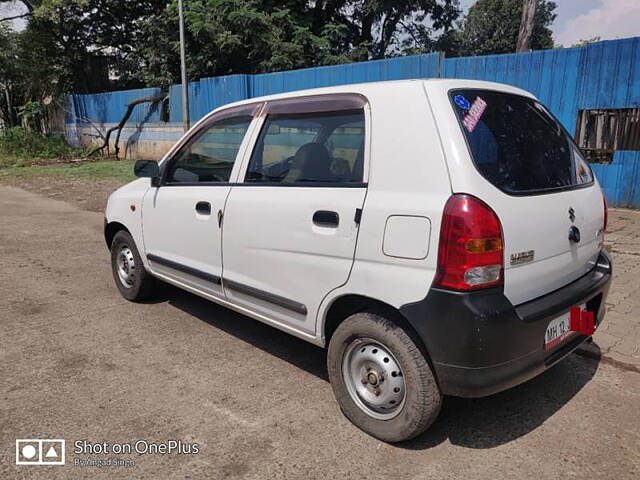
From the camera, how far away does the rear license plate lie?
248 cm

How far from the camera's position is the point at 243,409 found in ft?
9.50

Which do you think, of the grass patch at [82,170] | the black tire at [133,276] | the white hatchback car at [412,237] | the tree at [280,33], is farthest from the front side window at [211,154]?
the tree at [280,33]

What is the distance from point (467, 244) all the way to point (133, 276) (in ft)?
10.6

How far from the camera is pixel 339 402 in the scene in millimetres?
2771

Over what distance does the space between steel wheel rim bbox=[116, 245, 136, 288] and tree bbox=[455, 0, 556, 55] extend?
37.7 metres

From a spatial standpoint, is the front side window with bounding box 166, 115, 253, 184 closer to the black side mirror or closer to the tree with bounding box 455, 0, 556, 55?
the black side mirror

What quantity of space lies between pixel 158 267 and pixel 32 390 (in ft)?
4.24

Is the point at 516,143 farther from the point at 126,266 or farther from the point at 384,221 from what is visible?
the point at 126,266

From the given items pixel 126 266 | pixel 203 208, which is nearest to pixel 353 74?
pixel 126 266

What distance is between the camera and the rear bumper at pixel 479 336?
Result: 2199 millimetres

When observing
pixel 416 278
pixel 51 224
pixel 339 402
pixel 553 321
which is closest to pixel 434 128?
pixel 416 278

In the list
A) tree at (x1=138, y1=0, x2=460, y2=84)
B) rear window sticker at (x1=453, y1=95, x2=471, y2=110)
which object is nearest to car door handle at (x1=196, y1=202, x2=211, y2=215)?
rear window sticker at (x1=453, y1=95, x2=471, y2=110)

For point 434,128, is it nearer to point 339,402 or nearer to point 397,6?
point 339,402

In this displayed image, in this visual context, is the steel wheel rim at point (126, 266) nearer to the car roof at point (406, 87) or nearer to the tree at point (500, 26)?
the car roof at point (406, 87)
